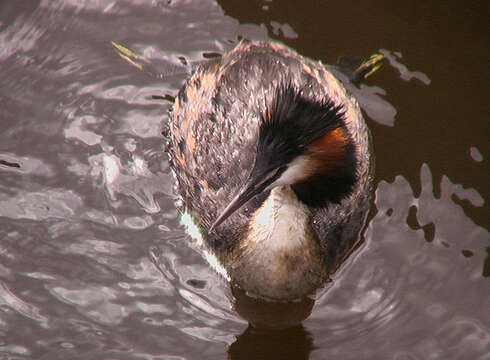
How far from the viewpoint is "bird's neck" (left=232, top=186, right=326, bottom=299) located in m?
5.53

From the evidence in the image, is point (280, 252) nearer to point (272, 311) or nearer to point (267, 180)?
point (272, 311)

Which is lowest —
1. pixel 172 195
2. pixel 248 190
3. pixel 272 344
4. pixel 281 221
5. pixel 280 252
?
pixel 272 344

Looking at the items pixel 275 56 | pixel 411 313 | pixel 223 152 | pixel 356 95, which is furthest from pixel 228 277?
pixel 356 95

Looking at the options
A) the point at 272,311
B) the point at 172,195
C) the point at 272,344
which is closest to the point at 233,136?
the point at 172,195

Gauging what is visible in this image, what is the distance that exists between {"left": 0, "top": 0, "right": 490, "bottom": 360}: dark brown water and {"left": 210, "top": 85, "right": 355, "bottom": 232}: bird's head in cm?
103

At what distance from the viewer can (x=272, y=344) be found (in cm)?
570

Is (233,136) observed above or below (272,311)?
above

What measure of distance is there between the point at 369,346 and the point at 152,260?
5.92ft

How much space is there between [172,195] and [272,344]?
1.57 meters

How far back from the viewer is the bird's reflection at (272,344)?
5621 millimetres

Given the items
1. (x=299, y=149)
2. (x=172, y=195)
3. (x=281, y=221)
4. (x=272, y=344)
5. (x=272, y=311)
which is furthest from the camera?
(x=172, y=195)

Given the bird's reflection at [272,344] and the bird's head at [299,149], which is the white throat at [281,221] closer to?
the bird's head at [299,149]

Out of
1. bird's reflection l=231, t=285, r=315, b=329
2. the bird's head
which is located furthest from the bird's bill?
bird's reflection l=231, t=285, r=315, b=329

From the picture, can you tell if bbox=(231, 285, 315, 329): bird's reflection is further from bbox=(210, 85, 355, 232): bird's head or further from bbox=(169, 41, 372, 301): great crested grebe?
bbox=(210, 85, 355, 232): bird's head
